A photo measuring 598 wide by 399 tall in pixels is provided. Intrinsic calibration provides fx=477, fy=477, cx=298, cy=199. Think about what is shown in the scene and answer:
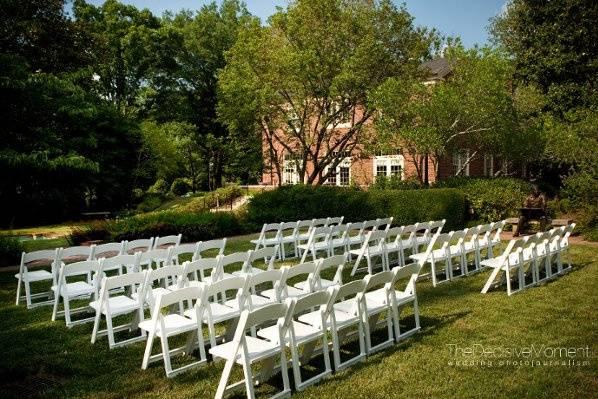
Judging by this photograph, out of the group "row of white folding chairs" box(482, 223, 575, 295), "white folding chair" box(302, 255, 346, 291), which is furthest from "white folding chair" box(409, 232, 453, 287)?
"white folding chair" box(302, 255, 346, 291)

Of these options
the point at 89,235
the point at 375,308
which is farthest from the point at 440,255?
the point at 89,235

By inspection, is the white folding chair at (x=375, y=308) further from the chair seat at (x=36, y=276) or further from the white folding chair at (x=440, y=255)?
the chair seat at (x=36, y=276)

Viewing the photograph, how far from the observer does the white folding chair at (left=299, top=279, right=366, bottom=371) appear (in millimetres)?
4949

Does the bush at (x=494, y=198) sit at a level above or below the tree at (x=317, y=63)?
below

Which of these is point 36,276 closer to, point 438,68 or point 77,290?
Answer: point 77,290

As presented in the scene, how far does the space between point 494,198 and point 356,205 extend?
511 cm

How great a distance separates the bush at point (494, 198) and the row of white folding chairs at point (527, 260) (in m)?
7.82

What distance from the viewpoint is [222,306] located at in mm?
5809

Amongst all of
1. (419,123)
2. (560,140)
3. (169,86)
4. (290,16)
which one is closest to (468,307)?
(419,123)

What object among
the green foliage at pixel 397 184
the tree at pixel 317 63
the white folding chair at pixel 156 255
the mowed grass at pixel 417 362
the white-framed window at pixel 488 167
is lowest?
the mowed grass at pixel 417 362

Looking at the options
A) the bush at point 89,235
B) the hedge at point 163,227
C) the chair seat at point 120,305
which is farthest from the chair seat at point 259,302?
the bush at point 89,235

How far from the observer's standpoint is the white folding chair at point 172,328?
475 centimetres

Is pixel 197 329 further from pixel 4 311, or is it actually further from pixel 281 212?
pixel 281 212

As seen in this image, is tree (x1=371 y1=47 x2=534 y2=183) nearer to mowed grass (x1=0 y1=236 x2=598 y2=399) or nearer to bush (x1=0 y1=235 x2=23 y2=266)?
mowed grass (x1=0 y1=236 x2=598 y2=399)
